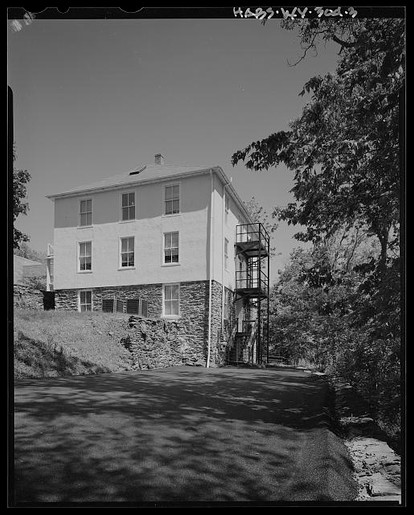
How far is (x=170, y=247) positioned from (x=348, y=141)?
57.8 inches

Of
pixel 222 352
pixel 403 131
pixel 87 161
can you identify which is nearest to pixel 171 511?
pixel 87 161

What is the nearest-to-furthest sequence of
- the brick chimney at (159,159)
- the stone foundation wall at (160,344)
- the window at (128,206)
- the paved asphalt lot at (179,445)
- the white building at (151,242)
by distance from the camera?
the paved asphalt lot at (179,445)
the brick chimney at (159,159)
the white building at (151,242)
the window at (128,206)
the stone foundation wall at (160,344)

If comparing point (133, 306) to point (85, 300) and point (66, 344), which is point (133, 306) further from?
point (66, 344)

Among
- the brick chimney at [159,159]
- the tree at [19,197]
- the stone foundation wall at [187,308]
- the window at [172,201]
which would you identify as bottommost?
the stone foundation wall at [187,308]

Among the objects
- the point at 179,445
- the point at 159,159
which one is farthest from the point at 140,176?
the point at 179,445

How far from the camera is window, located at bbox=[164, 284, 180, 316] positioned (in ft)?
11.4

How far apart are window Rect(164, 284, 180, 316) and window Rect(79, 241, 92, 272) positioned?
76cm

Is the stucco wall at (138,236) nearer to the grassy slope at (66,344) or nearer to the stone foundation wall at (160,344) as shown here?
the grassy slope at (66,344)

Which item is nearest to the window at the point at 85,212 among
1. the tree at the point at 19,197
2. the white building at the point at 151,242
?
the white building at the point at 151,242

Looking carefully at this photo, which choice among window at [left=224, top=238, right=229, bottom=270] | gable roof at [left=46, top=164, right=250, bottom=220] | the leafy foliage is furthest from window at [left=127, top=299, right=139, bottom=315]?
the leafy foliage

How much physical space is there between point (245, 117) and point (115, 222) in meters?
1.30

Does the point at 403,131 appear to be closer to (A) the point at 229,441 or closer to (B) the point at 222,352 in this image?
(A) the point at 229,441

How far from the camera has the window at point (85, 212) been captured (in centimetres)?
260

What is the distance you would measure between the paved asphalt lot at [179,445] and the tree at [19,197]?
1039 millimetres
